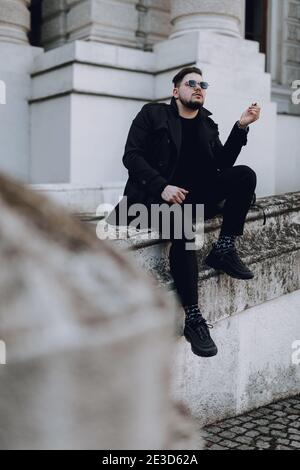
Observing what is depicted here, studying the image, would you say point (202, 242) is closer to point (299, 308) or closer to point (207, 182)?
point (207, 182)

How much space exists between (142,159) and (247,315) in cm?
128

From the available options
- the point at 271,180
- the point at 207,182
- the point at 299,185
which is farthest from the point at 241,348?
the point at 299,185

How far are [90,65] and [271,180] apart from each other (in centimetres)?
264

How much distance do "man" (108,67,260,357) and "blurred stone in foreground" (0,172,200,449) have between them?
2.66m

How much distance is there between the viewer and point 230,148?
423 centimetres

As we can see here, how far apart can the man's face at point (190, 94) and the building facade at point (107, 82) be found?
2.80m

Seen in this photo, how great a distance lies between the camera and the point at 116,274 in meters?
0.94

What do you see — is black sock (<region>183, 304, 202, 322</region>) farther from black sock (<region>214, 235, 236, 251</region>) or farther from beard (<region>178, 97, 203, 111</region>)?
beard (<region>178, 97, 203, 111</region>)

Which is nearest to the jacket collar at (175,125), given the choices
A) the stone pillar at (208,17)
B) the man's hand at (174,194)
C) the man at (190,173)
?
the man at (190,173)

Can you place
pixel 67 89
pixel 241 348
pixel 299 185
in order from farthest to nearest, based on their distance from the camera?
pixel 299 185 < pixel 67 89 < pixel 241 348

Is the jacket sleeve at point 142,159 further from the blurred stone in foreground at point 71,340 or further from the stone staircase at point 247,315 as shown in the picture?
the blurred stone in foreground at point 71,340

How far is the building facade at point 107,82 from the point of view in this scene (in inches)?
290
